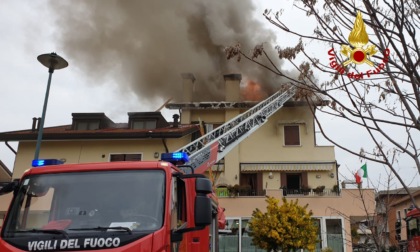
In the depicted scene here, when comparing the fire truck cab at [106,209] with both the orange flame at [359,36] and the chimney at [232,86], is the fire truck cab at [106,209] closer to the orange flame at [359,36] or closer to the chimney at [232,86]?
the orange flame at [359,36]

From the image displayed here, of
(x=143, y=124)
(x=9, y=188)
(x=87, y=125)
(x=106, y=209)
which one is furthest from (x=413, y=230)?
(x=87, y=125)

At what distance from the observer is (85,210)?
3.77 metres

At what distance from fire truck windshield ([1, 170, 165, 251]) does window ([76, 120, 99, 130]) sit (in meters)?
18.0

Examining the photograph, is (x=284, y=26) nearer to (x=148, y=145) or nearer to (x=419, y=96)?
(x=419, y=96)

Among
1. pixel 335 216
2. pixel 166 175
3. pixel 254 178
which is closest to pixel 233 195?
pixel 254 178

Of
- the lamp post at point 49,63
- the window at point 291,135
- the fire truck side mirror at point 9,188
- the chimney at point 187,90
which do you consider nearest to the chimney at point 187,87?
the chimney at point 187,90

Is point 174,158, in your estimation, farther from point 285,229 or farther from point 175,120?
point 175,120

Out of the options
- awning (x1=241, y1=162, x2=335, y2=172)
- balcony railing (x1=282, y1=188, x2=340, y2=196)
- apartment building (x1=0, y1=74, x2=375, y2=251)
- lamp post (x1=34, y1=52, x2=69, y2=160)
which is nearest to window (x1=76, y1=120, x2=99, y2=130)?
apartment building (x1=0, y1=74, x2=375, y2=251)

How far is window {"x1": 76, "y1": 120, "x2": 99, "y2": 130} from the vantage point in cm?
2162

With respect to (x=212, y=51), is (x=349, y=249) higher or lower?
lower

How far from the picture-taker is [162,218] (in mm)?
3697

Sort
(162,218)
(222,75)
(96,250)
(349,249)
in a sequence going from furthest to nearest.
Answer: (222,75) → (349,249) → (162,218) → (96,250)

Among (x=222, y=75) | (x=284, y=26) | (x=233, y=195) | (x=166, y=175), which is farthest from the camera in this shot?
(x=222, y=75)

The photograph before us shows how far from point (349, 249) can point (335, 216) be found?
1568mm
